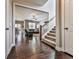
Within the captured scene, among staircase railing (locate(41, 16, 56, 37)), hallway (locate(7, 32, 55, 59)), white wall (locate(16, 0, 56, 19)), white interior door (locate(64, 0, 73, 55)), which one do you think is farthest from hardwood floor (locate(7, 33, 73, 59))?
white wall (locate(16, 0, 56, 19))

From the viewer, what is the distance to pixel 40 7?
→ 35.6ft

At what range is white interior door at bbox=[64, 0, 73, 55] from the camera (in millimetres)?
Result: 4195

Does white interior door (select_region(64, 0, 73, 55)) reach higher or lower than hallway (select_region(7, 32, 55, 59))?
higher

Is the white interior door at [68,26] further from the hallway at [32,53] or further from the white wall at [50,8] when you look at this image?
the white wall at [50,8]

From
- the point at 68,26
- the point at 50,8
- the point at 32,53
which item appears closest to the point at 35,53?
A: the point at 32,53

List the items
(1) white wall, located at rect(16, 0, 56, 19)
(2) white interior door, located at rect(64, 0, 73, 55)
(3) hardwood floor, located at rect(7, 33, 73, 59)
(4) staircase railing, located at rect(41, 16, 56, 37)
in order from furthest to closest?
(1) white wall, located at rect(16, 0, 56, 19), (4) staircase railing, located at rect(41, 16, 56, 37), (2) white interior door, located at rect(64, 0, 73, 55), (3) hardwood floor, located at rect(7, 33, 73, 59)

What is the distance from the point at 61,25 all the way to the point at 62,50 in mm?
960

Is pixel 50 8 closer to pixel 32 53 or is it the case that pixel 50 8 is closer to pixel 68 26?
pixel 68 26

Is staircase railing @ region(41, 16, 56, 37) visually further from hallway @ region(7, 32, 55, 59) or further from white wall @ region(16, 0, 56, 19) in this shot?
hallway @ region(7, 32, 55, 59)

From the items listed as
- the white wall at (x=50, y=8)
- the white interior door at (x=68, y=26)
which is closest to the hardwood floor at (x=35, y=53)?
the white interior door at (x=68, y=26)

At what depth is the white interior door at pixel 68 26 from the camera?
4.20m

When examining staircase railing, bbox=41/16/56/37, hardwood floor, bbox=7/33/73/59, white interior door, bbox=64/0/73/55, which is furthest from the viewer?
staircase railing, bbox=41/16/56/37
